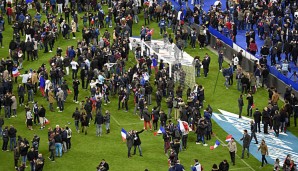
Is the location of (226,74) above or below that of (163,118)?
above

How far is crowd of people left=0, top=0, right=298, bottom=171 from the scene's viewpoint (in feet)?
180

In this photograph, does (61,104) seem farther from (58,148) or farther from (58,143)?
(58,143)

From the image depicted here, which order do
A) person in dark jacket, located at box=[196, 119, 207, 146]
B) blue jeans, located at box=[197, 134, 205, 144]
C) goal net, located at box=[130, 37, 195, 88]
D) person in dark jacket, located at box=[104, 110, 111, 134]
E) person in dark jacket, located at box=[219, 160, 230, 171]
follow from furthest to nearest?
goal net, located at box=[130, 37, 195, 88] → person in dark jacket, located at box=[104, 110, 111, 134] → blue jeans, located at box=[197, 134, 205, 144] → person in dark jacket, located at box=[196, 119, 207, 146] → person in dark jacket, located at box=[219, 160, 230, 171]

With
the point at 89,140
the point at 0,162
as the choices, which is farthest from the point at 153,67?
the point at 0,162

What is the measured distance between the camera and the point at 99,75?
205ft

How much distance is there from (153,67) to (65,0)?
15.2 metres

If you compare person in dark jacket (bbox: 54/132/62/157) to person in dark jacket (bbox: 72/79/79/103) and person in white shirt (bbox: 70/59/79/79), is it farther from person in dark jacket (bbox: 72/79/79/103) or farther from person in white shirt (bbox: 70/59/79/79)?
person in white shirt (bbox: 70/59/79/79)

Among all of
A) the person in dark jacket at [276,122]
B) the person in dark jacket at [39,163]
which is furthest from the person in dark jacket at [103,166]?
the person in dark jacket at [276,122]

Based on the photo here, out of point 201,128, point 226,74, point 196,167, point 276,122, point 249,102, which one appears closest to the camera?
point 196,167

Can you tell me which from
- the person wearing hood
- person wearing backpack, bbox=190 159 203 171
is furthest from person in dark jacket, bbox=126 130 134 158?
the person wearing hood

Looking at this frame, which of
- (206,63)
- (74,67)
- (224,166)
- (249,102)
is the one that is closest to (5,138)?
(74,67)

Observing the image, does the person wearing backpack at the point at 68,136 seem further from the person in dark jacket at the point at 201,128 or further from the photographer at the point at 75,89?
the person in dark jacket at the point at 201,128

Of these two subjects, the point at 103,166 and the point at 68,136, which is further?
the point at 68,136

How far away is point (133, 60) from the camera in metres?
69.2
